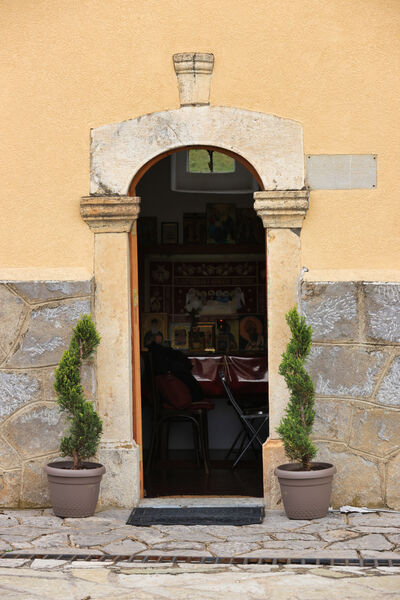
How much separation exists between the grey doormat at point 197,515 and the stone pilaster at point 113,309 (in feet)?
1.01

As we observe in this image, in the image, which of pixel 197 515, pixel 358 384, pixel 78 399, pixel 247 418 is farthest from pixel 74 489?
pixel 247 418

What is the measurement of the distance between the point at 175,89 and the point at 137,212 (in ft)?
3.18

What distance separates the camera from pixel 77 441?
22.6ft

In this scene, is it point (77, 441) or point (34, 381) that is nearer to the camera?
point (77, 441)

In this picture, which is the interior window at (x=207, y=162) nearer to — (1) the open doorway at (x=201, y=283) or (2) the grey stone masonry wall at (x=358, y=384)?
(1) the open doorway at (x=201, y=283)

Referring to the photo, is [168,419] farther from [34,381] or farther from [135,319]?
[34,381]

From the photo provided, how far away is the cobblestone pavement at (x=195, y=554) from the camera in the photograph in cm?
507

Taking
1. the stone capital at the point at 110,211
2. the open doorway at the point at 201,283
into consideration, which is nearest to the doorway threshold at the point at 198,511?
the stone capital at the point at 110,211

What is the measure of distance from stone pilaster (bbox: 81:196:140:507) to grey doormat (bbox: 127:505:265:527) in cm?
31

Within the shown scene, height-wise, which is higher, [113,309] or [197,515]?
[113,309]

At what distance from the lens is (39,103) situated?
7344 millimetres

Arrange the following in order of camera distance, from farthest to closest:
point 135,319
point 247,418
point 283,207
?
point 247,418
point 135,319
point 283,207

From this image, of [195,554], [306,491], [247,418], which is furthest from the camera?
[247,418]

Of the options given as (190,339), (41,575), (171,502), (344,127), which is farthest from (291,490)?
(190,339)
